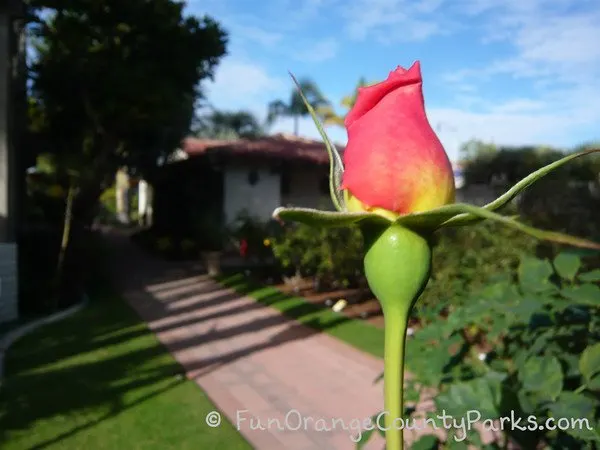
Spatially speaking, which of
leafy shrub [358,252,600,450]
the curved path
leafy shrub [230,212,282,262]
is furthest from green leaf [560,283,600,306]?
leafy shrub [230,212,282,262]

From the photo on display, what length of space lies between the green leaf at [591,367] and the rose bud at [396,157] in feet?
3.38

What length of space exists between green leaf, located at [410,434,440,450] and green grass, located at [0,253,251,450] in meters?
2.69

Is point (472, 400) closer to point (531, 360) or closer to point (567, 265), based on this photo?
point (531, 360)

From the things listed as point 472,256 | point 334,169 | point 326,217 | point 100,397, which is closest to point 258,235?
point 472,256

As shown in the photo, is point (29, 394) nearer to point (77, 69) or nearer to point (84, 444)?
point (84, 444)

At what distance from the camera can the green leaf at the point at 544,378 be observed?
4.56 feet

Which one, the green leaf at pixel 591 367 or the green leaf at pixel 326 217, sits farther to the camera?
the green leaf at pixel 591 367

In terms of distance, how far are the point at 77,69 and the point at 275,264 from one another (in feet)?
17.5

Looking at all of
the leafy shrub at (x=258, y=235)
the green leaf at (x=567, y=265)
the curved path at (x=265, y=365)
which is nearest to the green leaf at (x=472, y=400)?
the green leaf at (x=567, y=265)

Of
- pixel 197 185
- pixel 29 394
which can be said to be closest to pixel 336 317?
pixel 29 394

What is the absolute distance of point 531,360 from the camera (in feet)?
4.93

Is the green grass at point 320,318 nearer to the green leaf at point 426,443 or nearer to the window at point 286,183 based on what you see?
the green leaf at point 426,443

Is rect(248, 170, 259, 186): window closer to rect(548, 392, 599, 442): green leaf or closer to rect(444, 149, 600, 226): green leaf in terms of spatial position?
rect(548, 392, 599, 442): green leaf

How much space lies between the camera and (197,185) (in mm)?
16688
